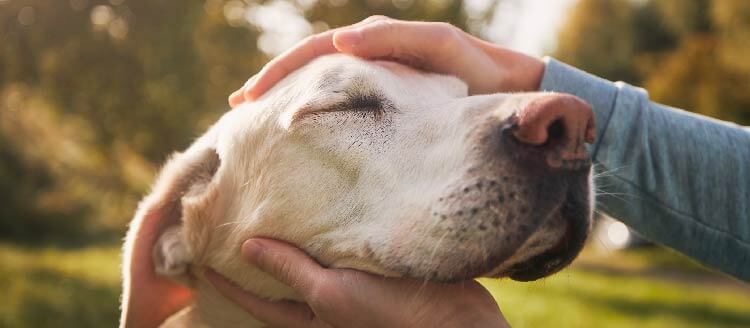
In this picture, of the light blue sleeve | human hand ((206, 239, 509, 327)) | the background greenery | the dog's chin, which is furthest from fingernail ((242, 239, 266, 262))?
the background greenery

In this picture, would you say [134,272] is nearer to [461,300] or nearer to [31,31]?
[461,300]

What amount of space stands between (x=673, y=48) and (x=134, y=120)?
22220 millimetres

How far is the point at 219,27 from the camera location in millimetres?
12680

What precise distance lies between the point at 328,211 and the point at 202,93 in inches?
406

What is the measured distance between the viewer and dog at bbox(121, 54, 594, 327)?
2.06 metres

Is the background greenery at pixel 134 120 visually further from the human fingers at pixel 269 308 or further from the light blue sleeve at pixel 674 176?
the human fingers at pixel 269 308

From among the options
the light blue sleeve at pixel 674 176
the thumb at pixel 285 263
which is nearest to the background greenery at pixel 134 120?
the light blue sleeve at pixel 674 176

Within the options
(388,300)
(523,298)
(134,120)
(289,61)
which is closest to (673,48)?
(523,298)

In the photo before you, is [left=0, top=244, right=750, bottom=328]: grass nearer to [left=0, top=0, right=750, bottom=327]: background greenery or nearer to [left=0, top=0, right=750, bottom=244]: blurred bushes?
[left=0, top=0, right=750, bottom=327]: background greenery

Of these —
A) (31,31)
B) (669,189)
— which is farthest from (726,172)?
(31,31)

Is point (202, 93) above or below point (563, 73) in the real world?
above

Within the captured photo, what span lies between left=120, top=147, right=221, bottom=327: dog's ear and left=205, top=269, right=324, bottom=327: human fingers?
0.74 feet

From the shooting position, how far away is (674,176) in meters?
3.10

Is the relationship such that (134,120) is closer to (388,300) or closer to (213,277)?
(213,277)
